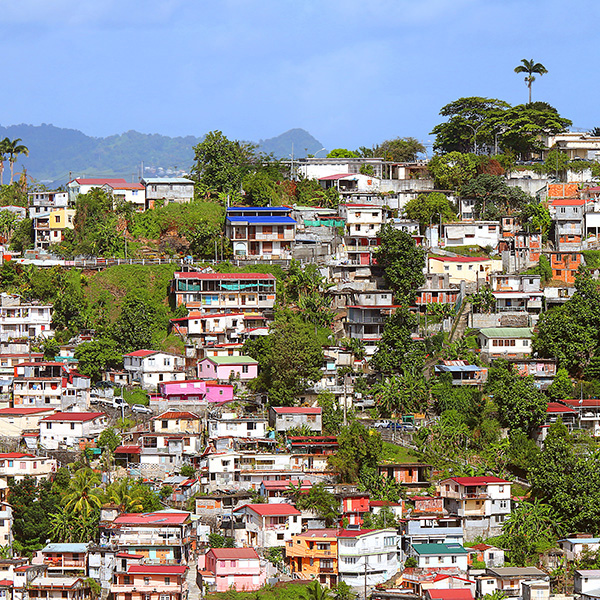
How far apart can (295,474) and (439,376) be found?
30.5 feet

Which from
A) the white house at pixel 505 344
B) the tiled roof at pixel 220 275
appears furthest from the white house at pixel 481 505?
the tiled roof at pixel 220 275

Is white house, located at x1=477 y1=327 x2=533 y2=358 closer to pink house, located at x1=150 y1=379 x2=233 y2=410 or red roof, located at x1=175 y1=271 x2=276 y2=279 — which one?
red roof, located at x1=175 y1=271 x2=276 y2=279

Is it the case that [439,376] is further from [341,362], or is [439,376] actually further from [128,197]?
[128,197]

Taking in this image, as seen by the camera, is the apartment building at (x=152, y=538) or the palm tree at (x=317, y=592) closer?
the palm tree at (x=317, y=592)

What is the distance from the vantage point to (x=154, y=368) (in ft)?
168

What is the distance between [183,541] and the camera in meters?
40.5

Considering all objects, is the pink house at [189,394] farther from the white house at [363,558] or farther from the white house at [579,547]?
the white house at [579,547]

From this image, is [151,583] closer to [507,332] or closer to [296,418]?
[296,418]

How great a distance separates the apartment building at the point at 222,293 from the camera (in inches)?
2196

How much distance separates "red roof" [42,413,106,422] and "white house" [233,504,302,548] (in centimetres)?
949

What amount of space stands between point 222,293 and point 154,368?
6290 millimetres

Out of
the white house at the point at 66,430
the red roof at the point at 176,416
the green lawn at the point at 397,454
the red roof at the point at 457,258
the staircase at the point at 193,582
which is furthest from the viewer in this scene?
the red roof at the point at 457,258

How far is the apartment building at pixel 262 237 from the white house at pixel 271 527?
827 inches

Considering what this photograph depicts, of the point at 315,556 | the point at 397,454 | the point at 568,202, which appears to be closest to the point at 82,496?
the point at 315,556
